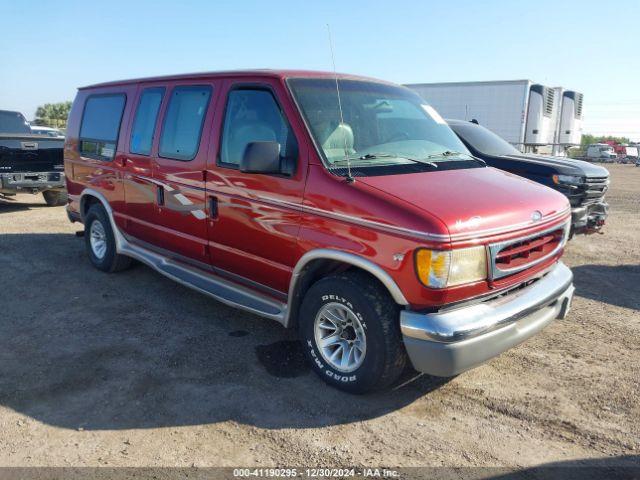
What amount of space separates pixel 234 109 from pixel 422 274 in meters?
2.17

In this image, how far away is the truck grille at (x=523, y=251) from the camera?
3.20 m

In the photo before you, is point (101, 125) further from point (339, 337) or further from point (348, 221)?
point (339, 337)

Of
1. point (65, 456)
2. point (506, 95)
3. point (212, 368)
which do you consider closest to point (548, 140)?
point (506, 95)

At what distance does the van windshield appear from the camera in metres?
3.71

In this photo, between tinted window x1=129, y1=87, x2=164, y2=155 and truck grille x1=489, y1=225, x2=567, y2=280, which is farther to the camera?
tinted window x1=129, y1=87, x2=164, y2=155

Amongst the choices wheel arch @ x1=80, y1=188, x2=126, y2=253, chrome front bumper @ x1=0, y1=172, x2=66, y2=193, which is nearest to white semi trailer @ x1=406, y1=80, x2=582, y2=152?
chrome front bumper @ x1=0, y1=172, x2=66, y2=193

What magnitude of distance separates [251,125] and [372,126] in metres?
0.96

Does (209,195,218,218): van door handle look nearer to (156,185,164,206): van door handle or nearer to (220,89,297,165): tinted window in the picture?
(220,89,297,165): tinted window

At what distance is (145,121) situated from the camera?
203 inches

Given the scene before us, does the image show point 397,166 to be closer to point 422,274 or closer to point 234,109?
point 422,274

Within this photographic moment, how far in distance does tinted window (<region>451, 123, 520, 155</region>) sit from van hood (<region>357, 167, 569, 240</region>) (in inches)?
170

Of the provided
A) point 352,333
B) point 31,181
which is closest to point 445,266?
point 352,333

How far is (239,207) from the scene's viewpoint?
4047 mm

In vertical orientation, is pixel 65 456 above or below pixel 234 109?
below
